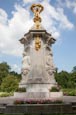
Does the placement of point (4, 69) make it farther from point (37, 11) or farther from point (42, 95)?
point (42, 95)

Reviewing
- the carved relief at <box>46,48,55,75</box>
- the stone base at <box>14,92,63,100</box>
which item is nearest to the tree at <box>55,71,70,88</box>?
the carved relief at <box>46,48,55,75</box>

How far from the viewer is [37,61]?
1169 inches

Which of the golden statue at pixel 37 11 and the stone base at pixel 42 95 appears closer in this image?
the stone base at pixel 42 95

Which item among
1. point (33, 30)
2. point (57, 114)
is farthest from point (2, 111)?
point (33, 30)

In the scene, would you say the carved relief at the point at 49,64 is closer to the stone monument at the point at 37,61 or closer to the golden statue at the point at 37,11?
the stone monument at the point at 37,61

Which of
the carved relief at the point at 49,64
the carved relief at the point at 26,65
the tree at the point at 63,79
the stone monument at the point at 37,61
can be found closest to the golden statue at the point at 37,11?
the stone monument at the point at 37,61

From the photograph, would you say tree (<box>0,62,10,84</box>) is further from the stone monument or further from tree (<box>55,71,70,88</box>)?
the stone monument

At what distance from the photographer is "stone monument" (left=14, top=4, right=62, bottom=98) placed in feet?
94.8

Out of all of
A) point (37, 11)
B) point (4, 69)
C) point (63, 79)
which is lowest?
point (37, 11)

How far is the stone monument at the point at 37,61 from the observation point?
1138 inches

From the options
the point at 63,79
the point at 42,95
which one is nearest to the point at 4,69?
the point at 63,79

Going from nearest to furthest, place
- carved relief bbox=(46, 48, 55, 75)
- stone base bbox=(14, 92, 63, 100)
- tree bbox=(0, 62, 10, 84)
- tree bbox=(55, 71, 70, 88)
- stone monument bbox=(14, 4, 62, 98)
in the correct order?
stone base bbox=(14, 92, 63, 100) → stone monument bbox=(14, 4, 62, 98) → carved relief bbox=(46, 48, 55, 75) → tree bbox=(55, 71, 70, 88) → tree bbox=(0, 62, 10, 84)

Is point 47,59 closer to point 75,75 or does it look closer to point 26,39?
point 26,39

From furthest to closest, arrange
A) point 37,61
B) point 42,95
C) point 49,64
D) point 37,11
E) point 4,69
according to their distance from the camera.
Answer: point 4,69 < point 37,11 < point 49,64 < point 37,61 < point 42,95
